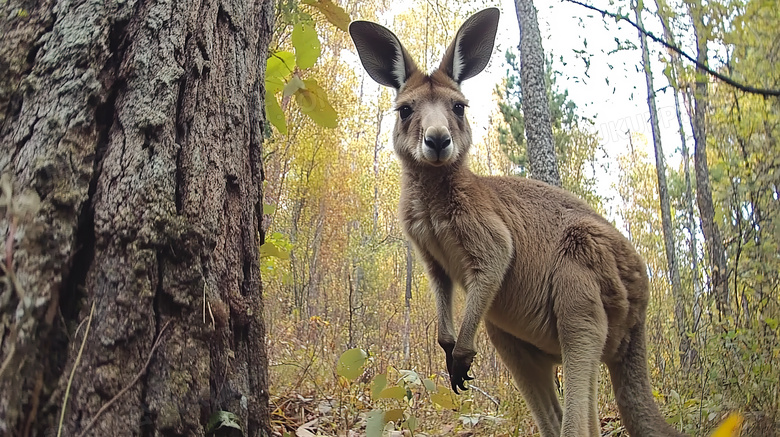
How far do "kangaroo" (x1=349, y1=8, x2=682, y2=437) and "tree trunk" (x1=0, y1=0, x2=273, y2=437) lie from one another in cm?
179

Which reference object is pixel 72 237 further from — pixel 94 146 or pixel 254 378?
pixel 254 378

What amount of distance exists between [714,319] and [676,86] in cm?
264

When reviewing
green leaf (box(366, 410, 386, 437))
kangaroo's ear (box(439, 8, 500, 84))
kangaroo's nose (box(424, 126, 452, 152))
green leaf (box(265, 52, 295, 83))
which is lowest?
green leaf (box(366, 410, 386, 437))

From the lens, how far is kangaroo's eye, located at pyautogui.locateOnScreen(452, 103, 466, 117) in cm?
391

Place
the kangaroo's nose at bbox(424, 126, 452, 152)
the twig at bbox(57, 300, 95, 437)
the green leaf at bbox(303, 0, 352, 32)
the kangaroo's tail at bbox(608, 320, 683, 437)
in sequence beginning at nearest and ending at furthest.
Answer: the twig at bbox(57, 300, 95, 437)
the green leaf at bbox(303, 0, 352, 32)
the kangaroo's tail at bbox(608, 320, 683, 437)
the kangaroo's nose at bbox(424, 126, 452, 152)

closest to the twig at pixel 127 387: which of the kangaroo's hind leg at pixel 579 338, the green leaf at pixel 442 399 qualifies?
the green leaf at pixel 442 399

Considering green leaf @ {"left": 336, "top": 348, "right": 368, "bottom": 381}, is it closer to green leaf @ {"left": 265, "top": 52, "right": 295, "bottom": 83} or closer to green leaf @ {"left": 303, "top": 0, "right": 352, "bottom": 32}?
green leaf @ {"left": 265, "top": 52, "right": 295, "bottom": 83}

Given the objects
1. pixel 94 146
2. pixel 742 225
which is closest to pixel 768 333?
pixel 742 225

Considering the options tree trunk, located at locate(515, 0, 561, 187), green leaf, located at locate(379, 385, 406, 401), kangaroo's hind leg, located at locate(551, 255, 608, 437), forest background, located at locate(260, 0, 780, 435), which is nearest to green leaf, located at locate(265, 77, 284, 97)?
forest background, located at locate(260, 0, 780, 435)

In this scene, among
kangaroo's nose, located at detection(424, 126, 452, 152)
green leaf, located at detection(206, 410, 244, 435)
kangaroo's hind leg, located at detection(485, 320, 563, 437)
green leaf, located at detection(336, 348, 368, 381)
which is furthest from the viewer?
kangaroo's hind leg, located at detection(485, 320, 563, 437)

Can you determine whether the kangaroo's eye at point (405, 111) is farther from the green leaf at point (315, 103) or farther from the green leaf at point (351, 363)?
the green leaf at point (351, 363)

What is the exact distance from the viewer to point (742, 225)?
4.18 metres

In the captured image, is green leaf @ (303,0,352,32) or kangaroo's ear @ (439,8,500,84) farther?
kangaroo's ear @ (439,8,500,84)

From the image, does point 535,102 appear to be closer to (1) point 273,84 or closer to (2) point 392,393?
(1) point 273,84
